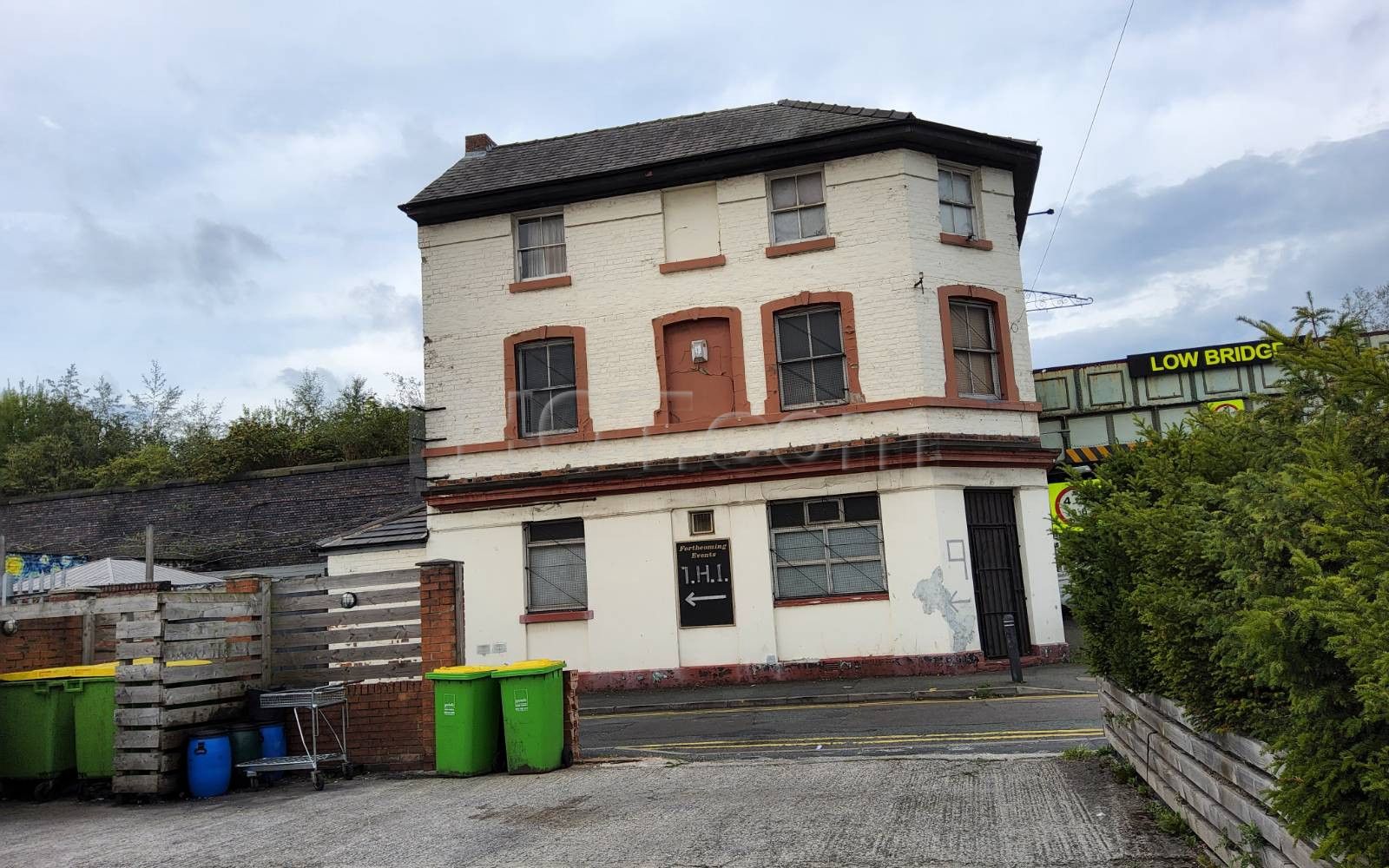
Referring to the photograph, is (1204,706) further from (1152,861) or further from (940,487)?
(940,487)

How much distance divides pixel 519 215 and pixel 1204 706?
16.7 m

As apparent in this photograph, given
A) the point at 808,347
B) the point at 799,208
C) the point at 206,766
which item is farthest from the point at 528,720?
the point at 799,208

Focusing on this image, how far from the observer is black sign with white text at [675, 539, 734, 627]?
17484 millimetres

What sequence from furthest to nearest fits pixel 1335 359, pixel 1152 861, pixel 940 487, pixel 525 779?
1. pixel 940 487
2. pixel 525 779
3. pixel 1152 861
4. pixel 1335 359

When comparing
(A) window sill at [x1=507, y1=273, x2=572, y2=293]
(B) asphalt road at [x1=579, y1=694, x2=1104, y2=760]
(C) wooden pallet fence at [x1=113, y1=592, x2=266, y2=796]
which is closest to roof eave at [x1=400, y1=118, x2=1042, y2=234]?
(A) window sill at [x1=507, y1=273, x2=572, y2=293]

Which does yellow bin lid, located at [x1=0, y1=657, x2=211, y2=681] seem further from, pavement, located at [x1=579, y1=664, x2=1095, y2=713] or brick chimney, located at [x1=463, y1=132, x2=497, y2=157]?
brick chimney, located at [x1=463, y1=132, x2=497, y2=157]

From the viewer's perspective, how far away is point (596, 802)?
7805 millimetres

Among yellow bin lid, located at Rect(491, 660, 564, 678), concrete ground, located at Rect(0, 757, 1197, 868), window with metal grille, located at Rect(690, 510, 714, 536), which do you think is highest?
window with metal grille, located at Rect(690, 510, 714, 536)

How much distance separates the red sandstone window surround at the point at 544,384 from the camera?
1878cm

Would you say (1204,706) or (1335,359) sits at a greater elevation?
(1335,359)

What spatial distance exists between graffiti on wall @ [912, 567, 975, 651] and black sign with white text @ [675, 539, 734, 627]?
313 centimetres

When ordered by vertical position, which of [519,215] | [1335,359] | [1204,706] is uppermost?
[519,215]

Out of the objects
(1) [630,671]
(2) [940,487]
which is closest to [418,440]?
(1) [630,671]

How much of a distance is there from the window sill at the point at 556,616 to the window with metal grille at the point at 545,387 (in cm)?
330
